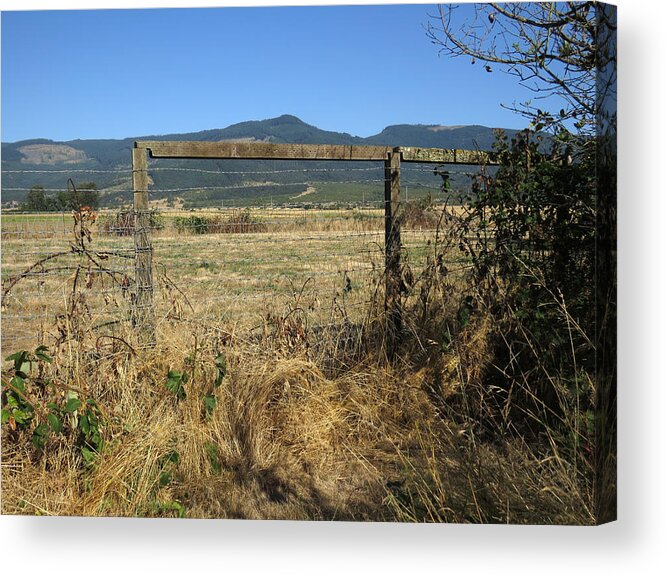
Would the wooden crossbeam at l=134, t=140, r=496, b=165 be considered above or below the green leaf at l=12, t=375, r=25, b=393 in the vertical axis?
above

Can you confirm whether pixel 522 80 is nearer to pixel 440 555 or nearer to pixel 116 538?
pixel 440 555

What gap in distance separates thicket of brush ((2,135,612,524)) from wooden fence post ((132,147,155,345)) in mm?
217

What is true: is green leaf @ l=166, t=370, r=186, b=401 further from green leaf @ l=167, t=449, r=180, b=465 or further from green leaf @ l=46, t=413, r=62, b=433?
green leaf @ l=46, t=413, r=62, b=433

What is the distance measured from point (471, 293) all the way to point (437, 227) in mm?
506

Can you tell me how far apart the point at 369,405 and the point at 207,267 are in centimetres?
868

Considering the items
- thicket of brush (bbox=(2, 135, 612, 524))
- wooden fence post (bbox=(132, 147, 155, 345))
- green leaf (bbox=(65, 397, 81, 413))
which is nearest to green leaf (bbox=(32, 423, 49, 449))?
thicket of brush (bbox=(2, 135, 612, 524))

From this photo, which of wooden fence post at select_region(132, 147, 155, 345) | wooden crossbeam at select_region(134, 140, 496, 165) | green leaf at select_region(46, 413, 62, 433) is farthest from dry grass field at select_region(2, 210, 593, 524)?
wooden crossbeam at select_region(134, 140, 496, 165)

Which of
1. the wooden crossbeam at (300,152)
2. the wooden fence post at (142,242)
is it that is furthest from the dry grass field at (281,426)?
the wooden crossbeam at (300,152)

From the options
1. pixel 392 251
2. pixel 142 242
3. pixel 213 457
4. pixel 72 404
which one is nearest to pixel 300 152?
pixel 392 251

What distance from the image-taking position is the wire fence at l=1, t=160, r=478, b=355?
4598mm

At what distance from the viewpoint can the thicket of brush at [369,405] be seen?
→ 3.79 meters

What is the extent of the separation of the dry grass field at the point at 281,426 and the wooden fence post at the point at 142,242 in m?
0.11

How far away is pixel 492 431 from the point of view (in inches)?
172

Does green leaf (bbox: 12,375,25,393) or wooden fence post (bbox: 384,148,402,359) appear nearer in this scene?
green leaf (bbox: 12,375,25,393)
